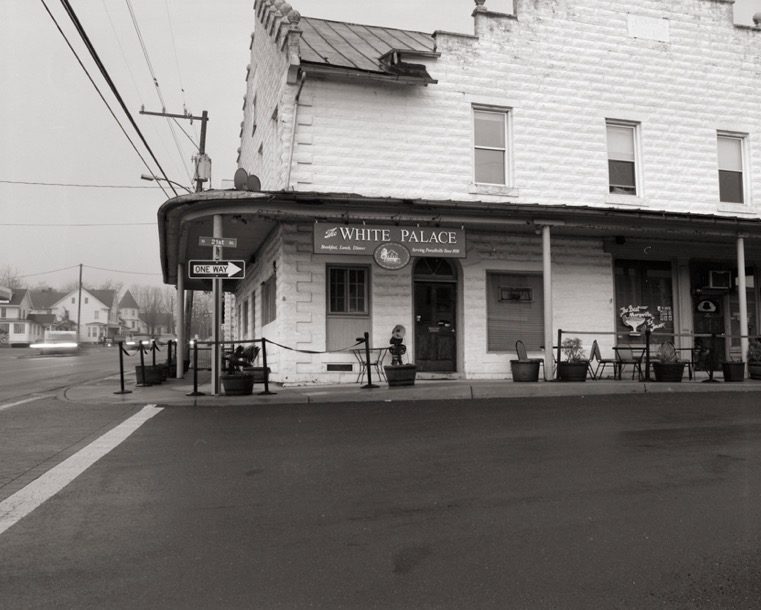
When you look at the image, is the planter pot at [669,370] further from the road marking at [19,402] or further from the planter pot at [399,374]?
the road marking at [19,402]

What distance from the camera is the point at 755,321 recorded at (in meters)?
16.6

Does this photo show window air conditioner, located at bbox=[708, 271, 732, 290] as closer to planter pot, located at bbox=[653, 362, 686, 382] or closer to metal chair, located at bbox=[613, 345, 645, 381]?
metal chair, located at bbox=[613, 345, 645, 381]

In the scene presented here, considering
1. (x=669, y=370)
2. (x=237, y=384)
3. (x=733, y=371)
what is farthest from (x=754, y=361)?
(x=237, y=384)

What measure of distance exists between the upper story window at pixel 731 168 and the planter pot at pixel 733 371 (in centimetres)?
443

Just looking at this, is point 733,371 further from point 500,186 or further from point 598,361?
point 500,186

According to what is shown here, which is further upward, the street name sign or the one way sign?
the street name sign

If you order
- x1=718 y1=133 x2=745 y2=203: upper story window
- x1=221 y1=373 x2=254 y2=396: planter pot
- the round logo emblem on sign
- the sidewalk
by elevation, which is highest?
x1=718 y1=133 x2=745 y2=203: upper story window

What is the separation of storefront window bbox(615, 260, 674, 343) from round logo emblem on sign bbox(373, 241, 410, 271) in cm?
557

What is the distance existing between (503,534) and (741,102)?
A: 50.9 ft

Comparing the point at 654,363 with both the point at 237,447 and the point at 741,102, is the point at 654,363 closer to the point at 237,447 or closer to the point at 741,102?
the point at 741,102

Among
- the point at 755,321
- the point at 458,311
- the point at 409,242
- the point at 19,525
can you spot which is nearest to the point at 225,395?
the point at 409,242

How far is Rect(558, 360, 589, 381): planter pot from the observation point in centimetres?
1301

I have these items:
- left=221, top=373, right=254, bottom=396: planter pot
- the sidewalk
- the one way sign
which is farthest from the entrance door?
the one way sign

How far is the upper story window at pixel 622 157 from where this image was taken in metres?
15.5
